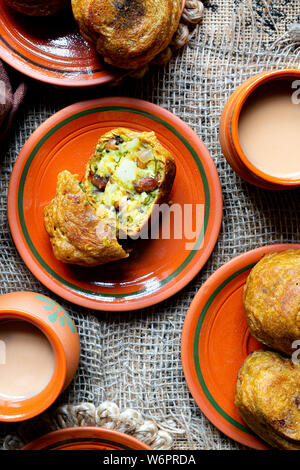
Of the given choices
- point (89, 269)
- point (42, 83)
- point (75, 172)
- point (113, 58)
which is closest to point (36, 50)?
point (42, 83)

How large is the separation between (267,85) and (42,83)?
89 cm

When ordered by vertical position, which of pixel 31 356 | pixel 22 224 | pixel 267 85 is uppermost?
pixel 267 85

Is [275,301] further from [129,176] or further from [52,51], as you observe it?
[52,51]

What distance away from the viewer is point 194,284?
208cm

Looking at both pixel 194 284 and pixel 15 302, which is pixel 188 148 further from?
pixel 15 302

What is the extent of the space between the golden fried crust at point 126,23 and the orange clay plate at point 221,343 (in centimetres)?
88

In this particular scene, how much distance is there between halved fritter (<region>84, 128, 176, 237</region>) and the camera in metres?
1.91

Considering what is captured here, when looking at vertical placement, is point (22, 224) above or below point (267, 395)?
above

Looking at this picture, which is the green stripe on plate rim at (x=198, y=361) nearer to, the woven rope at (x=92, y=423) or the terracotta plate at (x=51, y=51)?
the woven rope at (x=92, y=423)

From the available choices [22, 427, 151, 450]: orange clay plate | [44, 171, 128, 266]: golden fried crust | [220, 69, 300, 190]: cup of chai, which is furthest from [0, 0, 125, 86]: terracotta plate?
[22, 427, 151, 450]: orange clay plate

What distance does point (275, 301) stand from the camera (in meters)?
1.76

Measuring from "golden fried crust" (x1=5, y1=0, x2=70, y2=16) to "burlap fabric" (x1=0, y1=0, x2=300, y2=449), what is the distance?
11.0 inches

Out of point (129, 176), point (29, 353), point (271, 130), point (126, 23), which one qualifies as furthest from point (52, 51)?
point (29, 353)

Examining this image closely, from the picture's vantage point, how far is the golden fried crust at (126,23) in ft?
6.01
